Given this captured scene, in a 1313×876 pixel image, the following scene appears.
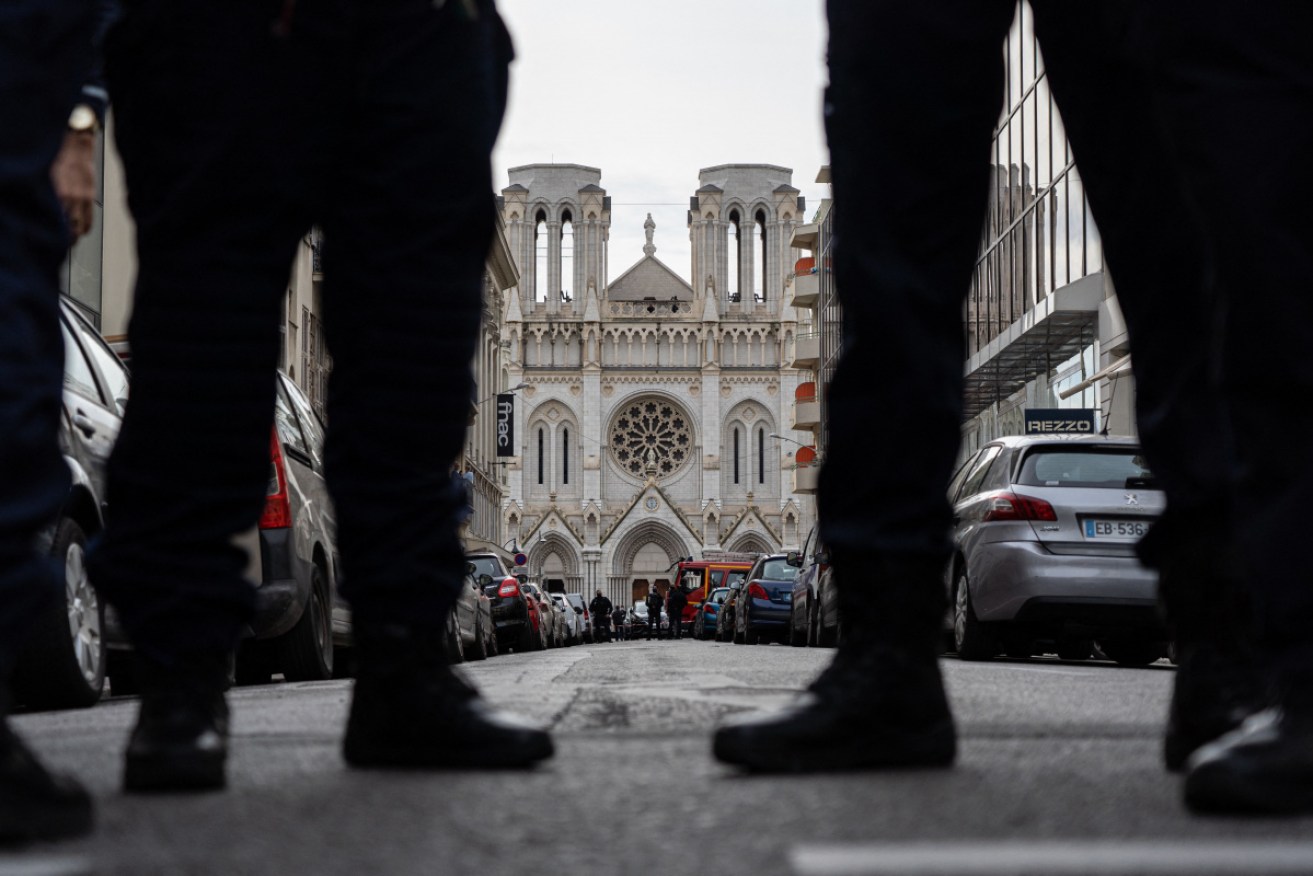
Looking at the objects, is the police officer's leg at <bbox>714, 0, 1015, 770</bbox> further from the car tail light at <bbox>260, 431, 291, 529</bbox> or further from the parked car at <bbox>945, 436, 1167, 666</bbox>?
the parked car at <bbox>945, 436, 1167, 666</bbox>

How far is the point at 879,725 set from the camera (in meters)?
2.56

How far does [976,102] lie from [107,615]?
14.5 feet

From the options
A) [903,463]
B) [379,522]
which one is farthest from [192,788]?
[903,463]

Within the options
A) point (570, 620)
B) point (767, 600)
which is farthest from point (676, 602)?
point (767, 600)

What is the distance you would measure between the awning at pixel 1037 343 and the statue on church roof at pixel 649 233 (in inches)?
2170

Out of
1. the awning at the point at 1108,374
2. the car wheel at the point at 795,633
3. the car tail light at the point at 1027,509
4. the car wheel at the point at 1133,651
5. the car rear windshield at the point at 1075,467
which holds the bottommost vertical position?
the car wheel at the point at 795,633

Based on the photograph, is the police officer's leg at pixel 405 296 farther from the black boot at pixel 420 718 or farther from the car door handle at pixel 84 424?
the car door handle at pixel 84 424

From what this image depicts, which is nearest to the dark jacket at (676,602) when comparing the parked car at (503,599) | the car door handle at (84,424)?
the parked car at (503,599)

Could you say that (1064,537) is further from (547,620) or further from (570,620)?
(570,620)

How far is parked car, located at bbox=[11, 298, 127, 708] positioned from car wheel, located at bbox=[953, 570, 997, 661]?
20.7 ft

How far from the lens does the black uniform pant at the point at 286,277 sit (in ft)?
8.59

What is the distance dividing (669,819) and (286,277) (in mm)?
1157

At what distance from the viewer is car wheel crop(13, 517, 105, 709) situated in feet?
18.6

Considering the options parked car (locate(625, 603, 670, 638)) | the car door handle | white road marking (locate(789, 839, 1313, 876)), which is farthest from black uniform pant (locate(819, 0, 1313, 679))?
parked car (locate(625, 603, 670, 638))
